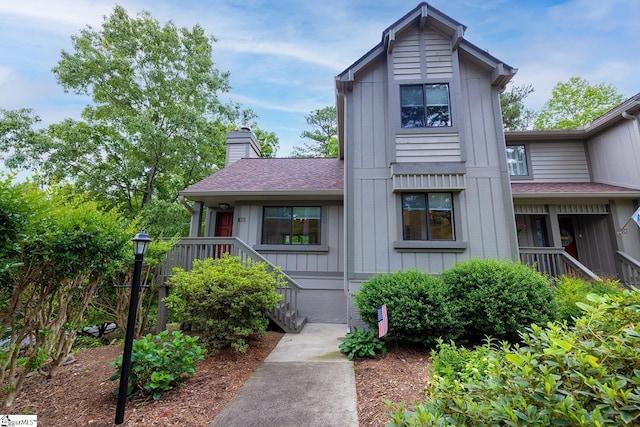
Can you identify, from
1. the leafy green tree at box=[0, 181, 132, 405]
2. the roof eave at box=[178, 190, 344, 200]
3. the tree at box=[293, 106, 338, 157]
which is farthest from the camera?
the tree at box=[293, 106, 338, 157]

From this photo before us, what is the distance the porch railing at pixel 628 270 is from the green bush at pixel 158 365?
10408 mm

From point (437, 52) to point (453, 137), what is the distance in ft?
7.35

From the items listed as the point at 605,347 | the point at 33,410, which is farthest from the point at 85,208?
the point at 605,347

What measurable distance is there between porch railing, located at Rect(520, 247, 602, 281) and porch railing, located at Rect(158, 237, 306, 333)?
6029 millimetres

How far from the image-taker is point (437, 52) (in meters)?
6.76

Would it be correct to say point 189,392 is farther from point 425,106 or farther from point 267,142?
point 267,142

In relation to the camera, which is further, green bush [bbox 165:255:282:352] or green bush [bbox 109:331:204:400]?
green bush [bbox 165:255:282:352]

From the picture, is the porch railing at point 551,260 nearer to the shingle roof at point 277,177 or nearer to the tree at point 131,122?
the shingle roof at point 277,177

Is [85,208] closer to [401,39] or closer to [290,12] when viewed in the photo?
[401,39]

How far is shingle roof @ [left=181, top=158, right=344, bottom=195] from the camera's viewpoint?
8070mm

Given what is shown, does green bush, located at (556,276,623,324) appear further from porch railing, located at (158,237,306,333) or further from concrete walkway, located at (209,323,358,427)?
porch railing, located at (158,237,306,333)

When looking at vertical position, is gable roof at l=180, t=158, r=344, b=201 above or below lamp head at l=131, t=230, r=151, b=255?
above

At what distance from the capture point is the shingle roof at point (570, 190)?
25.1 feet

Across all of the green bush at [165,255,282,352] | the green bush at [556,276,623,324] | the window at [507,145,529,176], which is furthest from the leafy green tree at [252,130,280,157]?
the green bush at [556,276,623,324]
